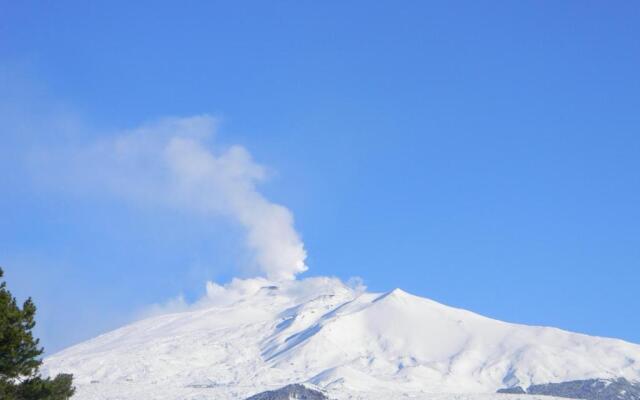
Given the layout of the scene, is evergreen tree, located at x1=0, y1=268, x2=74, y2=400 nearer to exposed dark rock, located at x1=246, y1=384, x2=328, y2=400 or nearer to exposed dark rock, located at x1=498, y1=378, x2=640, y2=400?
exposed dark rock, located at x1=246, y1=384, x2=328, y2=400

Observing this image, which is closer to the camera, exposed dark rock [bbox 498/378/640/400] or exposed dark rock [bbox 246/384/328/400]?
exposed dark rock [bbox 246/384/328/400]

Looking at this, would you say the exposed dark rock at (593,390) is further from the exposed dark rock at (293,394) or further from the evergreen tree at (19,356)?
the evergreen tree at (19,356)

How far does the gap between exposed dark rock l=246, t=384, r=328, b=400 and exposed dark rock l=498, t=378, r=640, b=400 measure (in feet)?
201

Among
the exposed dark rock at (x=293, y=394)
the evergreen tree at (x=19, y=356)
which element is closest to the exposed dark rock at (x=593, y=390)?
the exposed dark rock at (x=293, y=394)

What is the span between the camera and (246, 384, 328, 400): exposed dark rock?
12275cm

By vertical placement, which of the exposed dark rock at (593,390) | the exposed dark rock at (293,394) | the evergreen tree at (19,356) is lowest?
the evergreen tree at (19,356)

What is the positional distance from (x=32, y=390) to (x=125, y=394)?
10602 centimetres

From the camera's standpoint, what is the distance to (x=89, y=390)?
14338cm

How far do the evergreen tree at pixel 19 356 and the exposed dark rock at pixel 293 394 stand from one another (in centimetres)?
8385

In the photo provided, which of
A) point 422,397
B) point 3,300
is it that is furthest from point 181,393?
point 3,300

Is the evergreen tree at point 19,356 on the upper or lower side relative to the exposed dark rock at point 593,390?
lower

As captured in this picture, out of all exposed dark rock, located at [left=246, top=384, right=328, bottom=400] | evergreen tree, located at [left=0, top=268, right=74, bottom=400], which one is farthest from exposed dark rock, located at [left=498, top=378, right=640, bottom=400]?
evergreen tree, located at [left=0, top=268, right=74, bottom=400]

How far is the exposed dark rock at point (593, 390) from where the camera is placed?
177m

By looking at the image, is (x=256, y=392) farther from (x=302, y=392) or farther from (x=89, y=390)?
(x=89, y=390)
